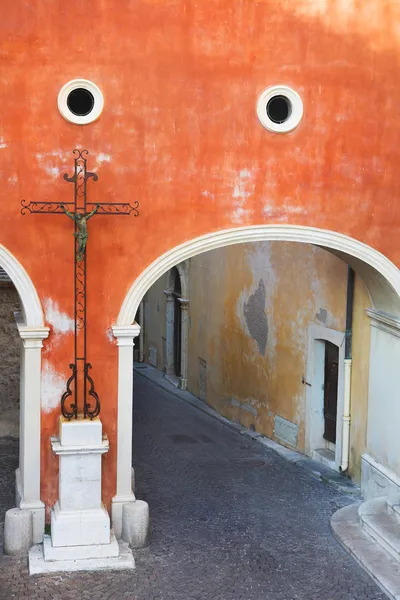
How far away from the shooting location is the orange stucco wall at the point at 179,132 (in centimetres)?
958

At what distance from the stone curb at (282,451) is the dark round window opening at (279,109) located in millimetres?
4899

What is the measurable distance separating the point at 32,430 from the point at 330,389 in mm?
5029

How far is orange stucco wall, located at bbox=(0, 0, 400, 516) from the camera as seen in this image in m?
9.58

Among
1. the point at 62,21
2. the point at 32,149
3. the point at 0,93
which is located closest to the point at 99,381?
the point at 32,149

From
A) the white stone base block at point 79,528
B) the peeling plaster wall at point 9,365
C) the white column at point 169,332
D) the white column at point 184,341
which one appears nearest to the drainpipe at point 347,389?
the white stone base block at point 79,528

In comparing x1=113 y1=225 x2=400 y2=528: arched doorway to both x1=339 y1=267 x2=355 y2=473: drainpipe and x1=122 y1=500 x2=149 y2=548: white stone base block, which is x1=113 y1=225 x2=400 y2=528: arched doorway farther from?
x1=339 y1=267 x2=355 y2=473: drainpipe

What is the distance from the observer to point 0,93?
31.0 feet

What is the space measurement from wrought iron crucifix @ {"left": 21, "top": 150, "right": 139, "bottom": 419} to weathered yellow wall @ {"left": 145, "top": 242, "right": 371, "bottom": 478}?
151 inches

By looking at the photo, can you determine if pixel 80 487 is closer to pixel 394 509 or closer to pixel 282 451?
pixel 394 509

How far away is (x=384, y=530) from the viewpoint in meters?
10.2

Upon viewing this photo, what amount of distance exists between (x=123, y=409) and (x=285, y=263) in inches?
204

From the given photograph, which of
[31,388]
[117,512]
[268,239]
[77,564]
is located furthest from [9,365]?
→ [268,239]

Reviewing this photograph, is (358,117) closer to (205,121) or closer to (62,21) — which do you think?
(205,121)

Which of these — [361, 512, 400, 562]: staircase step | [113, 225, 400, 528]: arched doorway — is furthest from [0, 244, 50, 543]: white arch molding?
[361, 512, 400, 562]: staircase step
